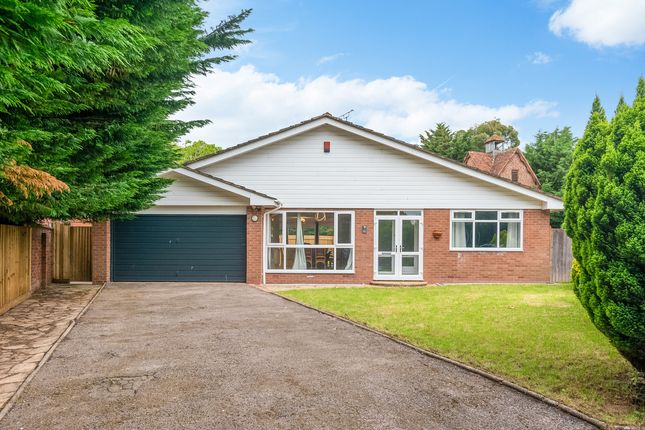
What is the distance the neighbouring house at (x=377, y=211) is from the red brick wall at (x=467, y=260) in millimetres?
33

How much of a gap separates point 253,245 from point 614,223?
1134cm

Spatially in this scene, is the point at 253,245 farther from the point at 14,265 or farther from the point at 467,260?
the point at 467,260

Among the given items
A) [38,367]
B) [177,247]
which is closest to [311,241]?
[177,247]

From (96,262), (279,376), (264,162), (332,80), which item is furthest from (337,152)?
(332,80)

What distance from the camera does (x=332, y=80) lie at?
29.5 m

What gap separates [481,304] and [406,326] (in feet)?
10.3

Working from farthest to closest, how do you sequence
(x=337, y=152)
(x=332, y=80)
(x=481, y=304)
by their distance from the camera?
(x=332, y=80) → (x=337, y=152) → (x=481, y=304)

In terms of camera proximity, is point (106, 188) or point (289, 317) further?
point (289, 317)

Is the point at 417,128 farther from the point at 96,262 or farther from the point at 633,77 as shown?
the point at 633,77

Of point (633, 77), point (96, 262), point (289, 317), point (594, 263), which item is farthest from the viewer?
point (96, 262)

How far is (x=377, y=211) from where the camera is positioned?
15.3 metres

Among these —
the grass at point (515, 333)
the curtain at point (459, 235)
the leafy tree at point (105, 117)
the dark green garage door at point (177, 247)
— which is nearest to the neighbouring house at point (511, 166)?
the curtain at point (459, 235)

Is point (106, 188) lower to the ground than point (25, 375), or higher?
higher

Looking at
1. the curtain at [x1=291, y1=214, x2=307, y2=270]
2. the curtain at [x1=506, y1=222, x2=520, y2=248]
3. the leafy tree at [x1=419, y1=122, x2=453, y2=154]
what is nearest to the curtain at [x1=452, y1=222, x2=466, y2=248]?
the curtain at [x1=506, y1=222, x2=520, y2=248]
